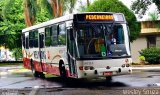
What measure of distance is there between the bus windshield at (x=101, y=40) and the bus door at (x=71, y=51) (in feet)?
1.06

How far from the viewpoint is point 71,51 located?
729 inches

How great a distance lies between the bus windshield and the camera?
58.9 ft

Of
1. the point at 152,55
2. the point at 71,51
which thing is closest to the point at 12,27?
the point at 152,55

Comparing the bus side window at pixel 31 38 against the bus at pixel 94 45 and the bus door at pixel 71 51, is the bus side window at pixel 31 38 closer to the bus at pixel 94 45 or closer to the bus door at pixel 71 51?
the bus at pixel 94 45

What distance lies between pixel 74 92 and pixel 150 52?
20.4 m

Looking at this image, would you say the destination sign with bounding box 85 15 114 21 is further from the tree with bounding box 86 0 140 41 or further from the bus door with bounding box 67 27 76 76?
the tree with bounding box 86 0 140 41

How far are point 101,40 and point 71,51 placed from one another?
1.34m

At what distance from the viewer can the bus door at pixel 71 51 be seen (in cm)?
1823

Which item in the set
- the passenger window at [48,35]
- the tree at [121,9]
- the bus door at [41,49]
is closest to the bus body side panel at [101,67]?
the passenger window at [48,35]

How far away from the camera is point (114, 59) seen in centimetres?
1805

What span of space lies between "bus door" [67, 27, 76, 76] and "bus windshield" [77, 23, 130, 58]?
1.06 ft

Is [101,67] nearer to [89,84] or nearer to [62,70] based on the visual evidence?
[89,84]

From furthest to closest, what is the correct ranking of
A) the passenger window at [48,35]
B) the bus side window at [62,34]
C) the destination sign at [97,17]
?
the passenger window at [48,35] → the bus side window at [62,34] → the destination sign at [97,17]

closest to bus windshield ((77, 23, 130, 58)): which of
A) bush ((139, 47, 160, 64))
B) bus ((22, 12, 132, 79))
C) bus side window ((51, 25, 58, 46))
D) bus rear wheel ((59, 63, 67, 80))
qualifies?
bus ((22, 12, 132, 79))
